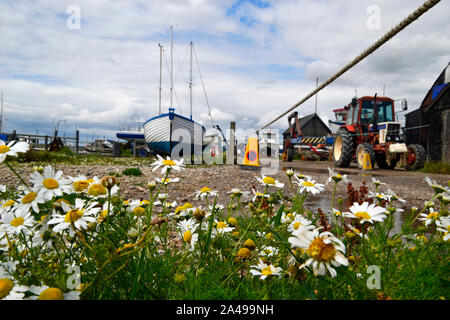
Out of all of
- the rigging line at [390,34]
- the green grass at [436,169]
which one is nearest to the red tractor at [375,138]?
the green grass at [436,169]

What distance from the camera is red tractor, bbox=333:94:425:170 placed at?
10.5 metres

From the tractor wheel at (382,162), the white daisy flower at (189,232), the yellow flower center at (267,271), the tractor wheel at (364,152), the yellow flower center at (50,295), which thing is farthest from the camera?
the tractor wheel at (382,162)

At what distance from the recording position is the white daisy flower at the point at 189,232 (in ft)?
4.33

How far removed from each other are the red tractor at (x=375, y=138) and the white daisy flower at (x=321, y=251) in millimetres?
10682

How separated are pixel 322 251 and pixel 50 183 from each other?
95 cm

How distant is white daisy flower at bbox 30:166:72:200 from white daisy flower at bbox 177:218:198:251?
21.7 inches

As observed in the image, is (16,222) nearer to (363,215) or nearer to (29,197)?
(29,197)

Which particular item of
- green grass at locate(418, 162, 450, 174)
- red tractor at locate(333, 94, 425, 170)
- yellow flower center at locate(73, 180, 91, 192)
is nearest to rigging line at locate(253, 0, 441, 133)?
yellow flower center at locate(73, 180, 91, 192)

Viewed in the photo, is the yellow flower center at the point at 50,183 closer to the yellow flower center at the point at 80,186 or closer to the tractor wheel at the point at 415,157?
the yellow flower center at the point at 80,186

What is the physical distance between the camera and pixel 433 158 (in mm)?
12273

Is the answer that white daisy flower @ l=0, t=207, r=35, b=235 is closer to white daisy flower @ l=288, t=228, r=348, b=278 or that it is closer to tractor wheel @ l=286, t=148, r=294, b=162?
white daisy flower @ l=288, t=228, r=348, b=278

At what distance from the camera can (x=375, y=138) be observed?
1161 centimetres
